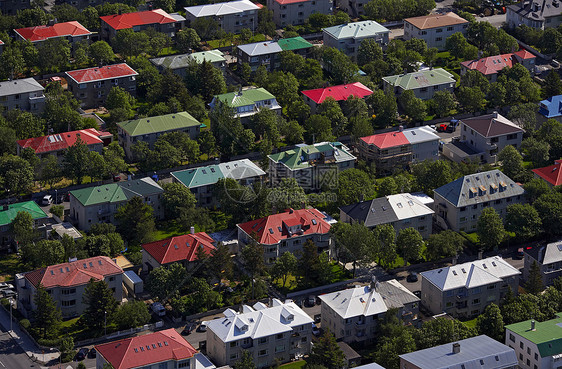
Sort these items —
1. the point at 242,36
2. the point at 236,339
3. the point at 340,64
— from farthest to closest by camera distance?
1. the point at 242,36
2. the point at 340,64
3. the point at 236,339

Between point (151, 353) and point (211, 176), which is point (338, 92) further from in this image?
point (151, 353)

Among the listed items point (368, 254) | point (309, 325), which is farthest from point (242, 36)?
point (309, 325)

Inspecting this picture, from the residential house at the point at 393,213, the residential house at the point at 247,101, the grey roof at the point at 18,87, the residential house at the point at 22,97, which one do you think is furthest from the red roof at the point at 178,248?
the grey roof at the point at 18,87

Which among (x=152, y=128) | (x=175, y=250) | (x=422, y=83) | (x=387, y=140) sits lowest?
(x=422, y=83)

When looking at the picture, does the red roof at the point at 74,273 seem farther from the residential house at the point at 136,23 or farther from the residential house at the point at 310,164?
the residential house at the point at 136,23

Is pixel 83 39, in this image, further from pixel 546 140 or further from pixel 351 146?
pixel 546 140

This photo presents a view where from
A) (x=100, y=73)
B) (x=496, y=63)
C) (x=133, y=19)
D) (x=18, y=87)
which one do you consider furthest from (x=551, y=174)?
(x=133, y=19)
